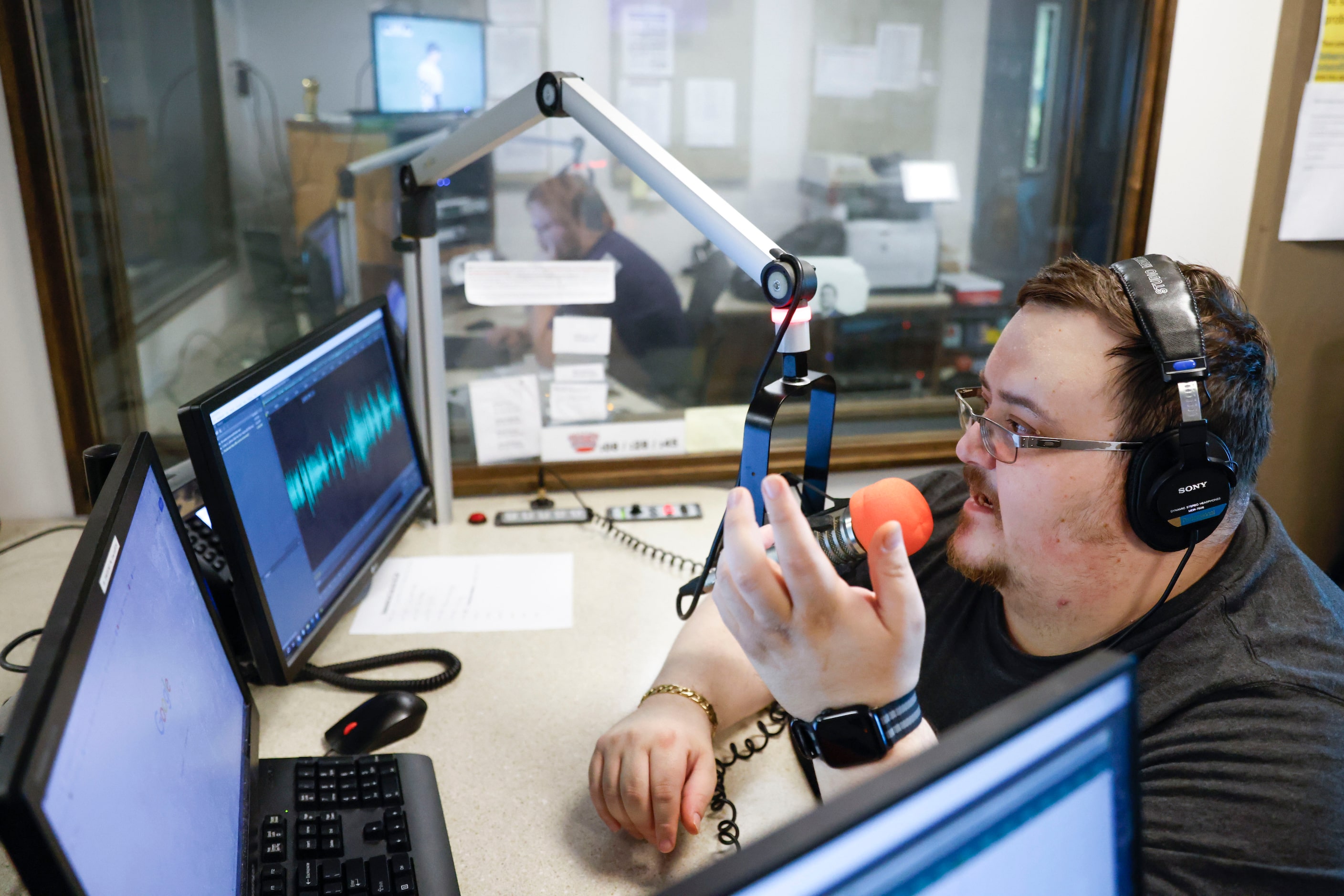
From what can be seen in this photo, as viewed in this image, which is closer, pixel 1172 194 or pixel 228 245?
pixel 228 245

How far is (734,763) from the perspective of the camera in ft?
3.32

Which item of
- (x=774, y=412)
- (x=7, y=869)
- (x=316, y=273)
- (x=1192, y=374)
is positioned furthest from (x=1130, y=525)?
(x=316, y=273)

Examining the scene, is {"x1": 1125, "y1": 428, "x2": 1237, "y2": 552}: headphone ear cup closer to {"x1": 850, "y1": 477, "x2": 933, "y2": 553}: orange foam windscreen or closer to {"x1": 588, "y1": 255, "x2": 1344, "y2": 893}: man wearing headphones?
{"x1": 588, "y1": 255, "x2": 1344, "y2": 893}: man wearing headphones

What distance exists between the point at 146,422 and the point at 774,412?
4.29ft

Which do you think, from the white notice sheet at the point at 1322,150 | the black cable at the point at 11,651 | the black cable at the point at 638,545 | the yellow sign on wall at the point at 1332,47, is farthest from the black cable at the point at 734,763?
the yellow sign on wall at the point at 1332,47

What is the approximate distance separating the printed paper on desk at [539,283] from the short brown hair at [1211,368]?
96 centimetres

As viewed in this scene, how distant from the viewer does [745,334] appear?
1929 millimetres

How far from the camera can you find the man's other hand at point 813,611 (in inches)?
Result: 26.3

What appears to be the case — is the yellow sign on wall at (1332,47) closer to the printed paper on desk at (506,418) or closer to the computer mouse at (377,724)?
the printed paper on desk at (506,418)

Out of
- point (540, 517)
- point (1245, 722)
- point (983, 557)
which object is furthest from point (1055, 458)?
point (540, 517)

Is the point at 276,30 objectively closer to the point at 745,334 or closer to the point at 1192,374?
the point at 745,334

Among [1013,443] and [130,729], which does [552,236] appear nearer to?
[1013,443]

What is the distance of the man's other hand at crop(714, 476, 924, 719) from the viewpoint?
668 mm

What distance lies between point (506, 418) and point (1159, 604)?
46.4 inches
